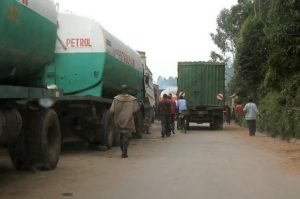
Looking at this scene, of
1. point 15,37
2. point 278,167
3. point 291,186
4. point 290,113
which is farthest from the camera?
point 290,113

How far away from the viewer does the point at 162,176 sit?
979cm

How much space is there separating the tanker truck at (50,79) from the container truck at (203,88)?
318 inches

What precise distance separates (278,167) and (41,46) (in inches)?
209

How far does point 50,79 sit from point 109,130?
2.09m

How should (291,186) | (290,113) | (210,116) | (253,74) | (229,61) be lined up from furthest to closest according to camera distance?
1. (229,61)
2. (253,74)
3. (210,116)
4. (290,113)
5. (291,186)

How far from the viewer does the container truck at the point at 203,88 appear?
26.2 m

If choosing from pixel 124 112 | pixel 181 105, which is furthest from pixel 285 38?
pixel 124 112

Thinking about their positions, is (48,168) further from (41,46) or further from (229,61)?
(229,61)

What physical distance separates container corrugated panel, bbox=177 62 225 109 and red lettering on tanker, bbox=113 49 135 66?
21.9 feet

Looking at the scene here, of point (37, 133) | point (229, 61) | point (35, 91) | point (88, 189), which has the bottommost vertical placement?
point (88, 189)

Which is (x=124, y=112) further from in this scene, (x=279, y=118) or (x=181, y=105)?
(x=181, y=105)

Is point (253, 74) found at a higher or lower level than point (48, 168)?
higher

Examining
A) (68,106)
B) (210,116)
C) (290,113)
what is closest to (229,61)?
(210,116)

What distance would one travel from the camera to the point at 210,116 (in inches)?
1041
